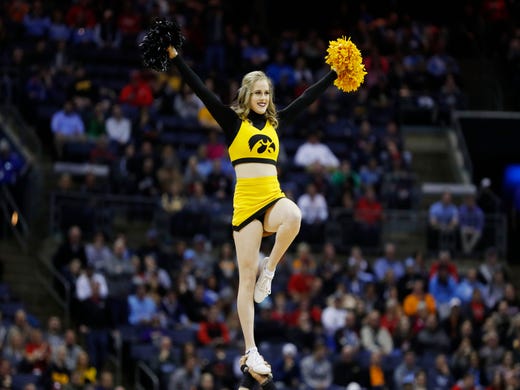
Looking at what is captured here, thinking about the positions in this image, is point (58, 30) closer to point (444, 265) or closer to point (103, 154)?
point (103, 154)

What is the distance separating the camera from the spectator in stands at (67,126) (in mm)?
20109

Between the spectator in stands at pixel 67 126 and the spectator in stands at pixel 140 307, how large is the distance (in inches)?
145

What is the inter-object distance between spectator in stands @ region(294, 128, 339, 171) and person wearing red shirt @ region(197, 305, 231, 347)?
13.2ft

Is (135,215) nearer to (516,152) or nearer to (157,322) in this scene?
(157,322)

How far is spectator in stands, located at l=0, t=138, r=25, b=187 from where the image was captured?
18812 mm

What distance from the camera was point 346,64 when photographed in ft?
31.4

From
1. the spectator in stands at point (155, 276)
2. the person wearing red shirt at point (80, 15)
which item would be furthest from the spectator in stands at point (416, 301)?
the person wearing red shirt at point (80, 15)

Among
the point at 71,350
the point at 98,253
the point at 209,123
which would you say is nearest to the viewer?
the point at 71,350

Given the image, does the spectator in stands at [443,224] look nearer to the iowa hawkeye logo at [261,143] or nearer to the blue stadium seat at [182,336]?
the blue stadium seat at [182,336]

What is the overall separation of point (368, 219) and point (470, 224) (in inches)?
63.2

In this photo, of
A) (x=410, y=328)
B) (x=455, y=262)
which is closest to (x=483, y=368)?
(x=410, y=328)

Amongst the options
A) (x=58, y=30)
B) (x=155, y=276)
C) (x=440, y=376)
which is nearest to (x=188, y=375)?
(x=155, y=276)

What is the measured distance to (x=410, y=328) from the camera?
17969 millimetres

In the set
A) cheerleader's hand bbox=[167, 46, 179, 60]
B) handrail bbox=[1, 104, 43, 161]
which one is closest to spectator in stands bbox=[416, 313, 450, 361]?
handrail bbox=[1, 104, 43, 161]
